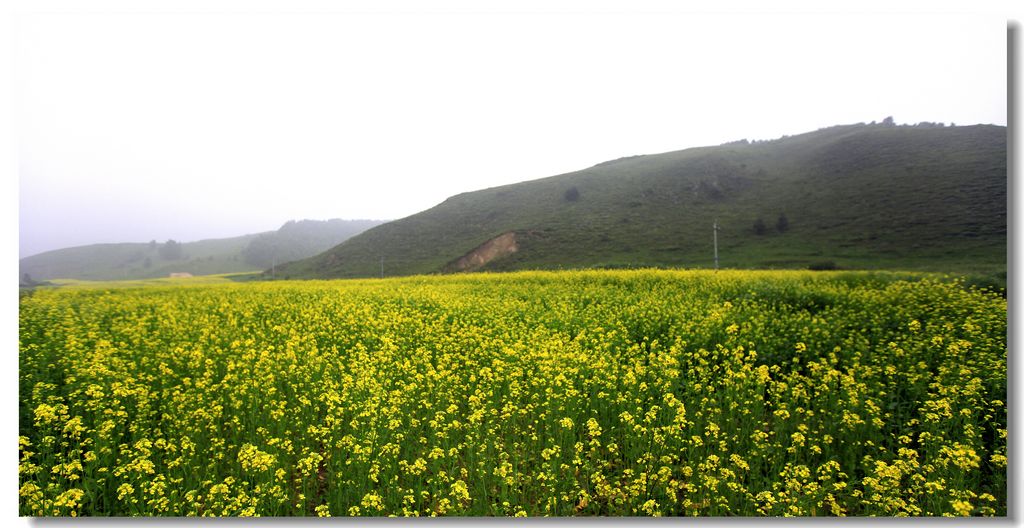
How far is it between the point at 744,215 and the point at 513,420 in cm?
4695

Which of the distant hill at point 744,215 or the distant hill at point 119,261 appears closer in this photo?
the distant hill at point 119,261

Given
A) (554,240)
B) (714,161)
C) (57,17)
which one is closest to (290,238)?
(554,240)

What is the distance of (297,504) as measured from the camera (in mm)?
3268

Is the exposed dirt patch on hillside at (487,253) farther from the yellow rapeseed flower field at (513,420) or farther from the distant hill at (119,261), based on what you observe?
the yellow rapeseed flower field at (513,420)

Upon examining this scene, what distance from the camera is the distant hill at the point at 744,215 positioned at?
9.66 m

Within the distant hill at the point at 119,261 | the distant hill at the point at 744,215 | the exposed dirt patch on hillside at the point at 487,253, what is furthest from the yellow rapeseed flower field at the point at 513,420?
the exposed dirt patch on hillside at the point at 487,253

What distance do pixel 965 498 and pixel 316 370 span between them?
243 inches

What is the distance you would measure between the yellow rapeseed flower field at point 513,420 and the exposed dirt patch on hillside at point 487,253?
130ft

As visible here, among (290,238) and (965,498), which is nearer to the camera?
(965,498)

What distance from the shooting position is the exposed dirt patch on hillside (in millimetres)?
47562

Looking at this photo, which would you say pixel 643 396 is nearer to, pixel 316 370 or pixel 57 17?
pixel 316 370

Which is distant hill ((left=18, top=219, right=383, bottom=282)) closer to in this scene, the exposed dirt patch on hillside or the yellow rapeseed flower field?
the yellow rapeseed flower field

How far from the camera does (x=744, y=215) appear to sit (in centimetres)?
4334

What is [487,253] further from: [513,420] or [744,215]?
[513,420]
